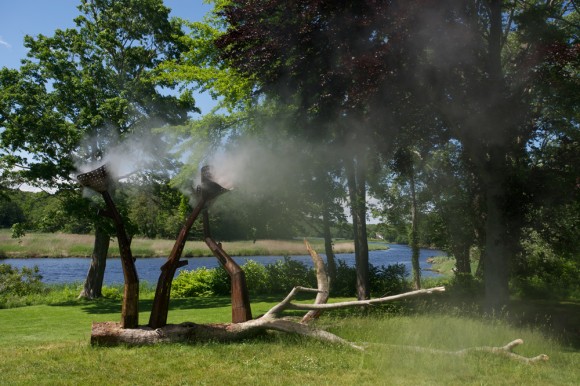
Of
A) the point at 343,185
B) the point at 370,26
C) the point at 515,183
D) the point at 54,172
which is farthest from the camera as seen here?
the point at 343,185

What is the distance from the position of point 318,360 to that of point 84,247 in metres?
35.1

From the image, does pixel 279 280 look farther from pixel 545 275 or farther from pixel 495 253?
pixel 495 253

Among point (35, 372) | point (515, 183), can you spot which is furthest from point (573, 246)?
point (35, 372)

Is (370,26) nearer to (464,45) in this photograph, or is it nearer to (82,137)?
(464,45)

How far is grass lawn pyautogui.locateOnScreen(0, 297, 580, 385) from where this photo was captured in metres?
5.17

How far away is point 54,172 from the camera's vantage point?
14203mm

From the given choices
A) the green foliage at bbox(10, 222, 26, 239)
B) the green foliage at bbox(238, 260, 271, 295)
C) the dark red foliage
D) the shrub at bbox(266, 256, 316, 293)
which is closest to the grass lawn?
the dark red foliage

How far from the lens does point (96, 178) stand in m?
6.84

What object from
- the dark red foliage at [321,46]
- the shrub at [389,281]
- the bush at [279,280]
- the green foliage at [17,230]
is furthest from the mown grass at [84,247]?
the dark red foliage at [321,46]

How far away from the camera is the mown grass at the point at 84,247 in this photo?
3184 centimetres

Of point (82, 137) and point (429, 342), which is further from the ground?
point (82, 137)

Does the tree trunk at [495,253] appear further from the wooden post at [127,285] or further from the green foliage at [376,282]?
the green foliage at [376,282]

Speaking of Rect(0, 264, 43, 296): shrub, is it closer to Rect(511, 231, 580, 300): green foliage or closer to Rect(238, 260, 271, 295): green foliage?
Rect(238, 260, 271, 295): green foliage

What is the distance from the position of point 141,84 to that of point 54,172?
3987 mm
